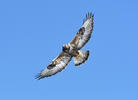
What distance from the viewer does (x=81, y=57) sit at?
22.8 metres

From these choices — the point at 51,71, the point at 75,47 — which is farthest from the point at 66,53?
the point at 51,71

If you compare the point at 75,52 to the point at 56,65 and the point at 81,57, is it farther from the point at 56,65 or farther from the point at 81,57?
the point at 56,65

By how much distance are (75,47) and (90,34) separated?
1415 millimetres

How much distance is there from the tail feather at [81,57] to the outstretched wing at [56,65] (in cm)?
40

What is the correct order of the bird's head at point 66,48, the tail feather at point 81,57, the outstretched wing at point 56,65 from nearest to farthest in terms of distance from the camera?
the bird's head at point 66,48
the tail feather at point 81,57
the outstretched wing at point 56,65

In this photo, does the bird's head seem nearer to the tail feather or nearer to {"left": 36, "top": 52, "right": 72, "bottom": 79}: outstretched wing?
{"left": 36, "top": 52, "right": 72, "bottom": 79}: outstretched wing

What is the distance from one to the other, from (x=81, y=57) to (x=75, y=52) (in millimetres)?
512

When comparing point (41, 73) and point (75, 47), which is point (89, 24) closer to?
point (75, 47)

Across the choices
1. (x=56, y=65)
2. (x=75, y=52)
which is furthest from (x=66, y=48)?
(x=56, y=65)

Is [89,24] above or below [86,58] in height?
above

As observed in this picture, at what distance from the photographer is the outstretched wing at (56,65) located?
23016 mm

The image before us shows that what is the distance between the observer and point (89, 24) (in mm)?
23281

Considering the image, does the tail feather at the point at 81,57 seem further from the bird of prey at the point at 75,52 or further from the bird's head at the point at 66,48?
the bird's head at the point at 66,48

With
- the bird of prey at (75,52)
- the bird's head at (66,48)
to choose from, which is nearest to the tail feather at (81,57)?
the bird of prey at (75,52)
